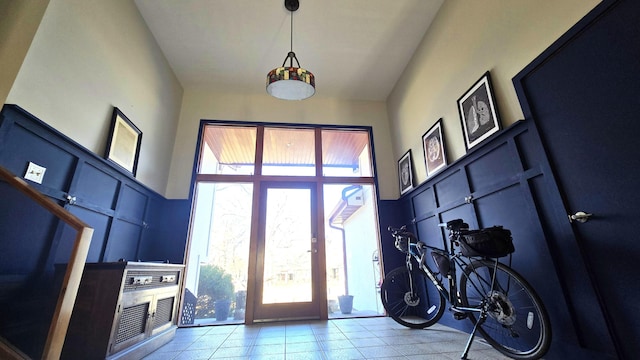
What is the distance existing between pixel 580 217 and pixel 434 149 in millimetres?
1698

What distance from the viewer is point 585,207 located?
59.0 inches

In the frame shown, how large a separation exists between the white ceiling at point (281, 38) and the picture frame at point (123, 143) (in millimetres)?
1412

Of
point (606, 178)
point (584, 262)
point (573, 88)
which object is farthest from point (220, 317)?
point (573, 88)

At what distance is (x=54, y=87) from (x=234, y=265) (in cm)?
263

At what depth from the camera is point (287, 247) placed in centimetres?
371

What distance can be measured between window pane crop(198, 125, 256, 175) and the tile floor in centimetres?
219

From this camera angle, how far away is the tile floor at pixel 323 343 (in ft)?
6.36

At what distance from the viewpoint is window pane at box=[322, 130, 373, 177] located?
4.24 meters

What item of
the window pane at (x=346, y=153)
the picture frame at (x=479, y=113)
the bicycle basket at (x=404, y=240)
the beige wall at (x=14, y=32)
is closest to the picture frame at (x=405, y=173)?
the window pane at (x=346, y=153)

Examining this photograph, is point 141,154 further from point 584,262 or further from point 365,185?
point 584,262

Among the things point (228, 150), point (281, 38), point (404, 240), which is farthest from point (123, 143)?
point (404, 240)

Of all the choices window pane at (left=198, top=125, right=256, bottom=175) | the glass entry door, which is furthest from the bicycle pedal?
window pane at (left=198, top=125, right=256, bottom=175)

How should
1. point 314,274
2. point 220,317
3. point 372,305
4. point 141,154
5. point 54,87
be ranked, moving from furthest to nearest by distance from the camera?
point 372,305 < point 314,274 < point 220,317 < point 141,154 < point 54,87

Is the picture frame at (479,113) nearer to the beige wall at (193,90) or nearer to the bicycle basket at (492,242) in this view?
the beige wall at (193,90)
